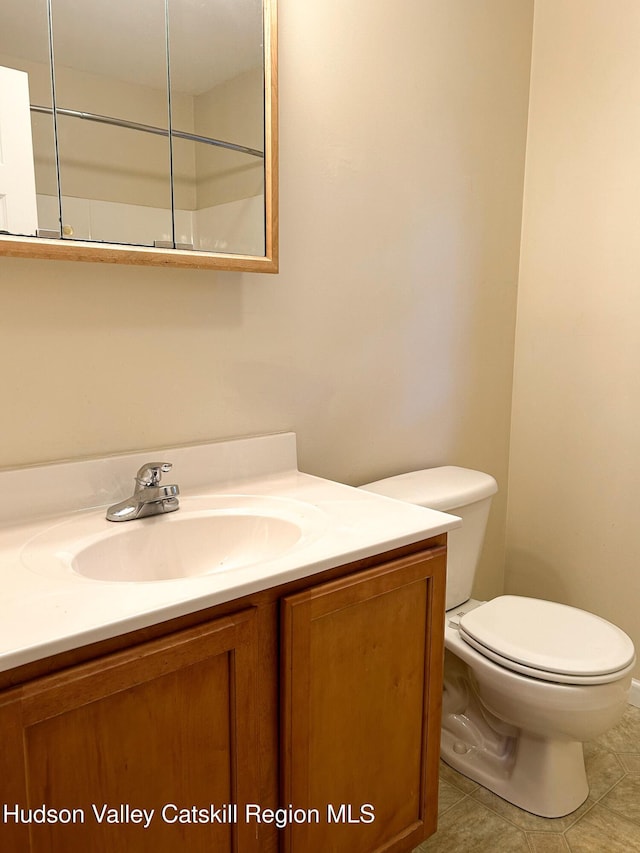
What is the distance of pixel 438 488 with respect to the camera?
5.60 ft

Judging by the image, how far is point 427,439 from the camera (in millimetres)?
1989

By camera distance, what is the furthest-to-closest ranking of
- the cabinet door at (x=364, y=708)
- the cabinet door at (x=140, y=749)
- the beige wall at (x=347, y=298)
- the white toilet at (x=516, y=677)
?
1. the white toilet at (x=516, y=677)
2. the beige wall at (x=347, y=298)
3. the cabinet door at (x=364, y=708)
4. the cabinet door at (x=140, y=749)

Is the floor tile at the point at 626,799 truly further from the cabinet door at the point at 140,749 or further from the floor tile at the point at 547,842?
the cabinet door at the point at 140,749

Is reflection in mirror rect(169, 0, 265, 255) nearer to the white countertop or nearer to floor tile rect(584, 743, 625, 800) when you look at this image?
the white countertop

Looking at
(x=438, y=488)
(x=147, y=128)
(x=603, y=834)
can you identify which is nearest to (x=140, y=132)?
(x=147, y=128)

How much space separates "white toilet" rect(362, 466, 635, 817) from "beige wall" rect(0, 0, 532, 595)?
0.28 meters

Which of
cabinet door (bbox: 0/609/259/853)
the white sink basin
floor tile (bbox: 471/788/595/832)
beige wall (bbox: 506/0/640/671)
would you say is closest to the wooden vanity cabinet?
cabinet door (bbox: 0/609/259/853)

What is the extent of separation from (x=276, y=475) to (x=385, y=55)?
3.72ft

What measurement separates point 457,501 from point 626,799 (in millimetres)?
869

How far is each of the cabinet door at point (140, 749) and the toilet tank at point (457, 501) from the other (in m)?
0.79

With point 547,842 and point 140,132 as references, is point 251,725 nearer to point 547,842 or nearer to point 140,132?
point 547,842

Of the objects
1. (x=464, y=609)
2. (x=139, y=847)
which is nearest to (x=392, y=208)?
(x=464, y=609)

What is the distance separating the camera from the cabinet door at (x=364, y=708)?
1036 mm

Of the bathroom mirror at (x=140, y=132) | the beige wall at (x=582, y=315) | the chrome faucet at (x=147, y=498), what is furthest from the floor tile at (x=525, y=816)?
the bathroom mirror at (x=140, y=132)
